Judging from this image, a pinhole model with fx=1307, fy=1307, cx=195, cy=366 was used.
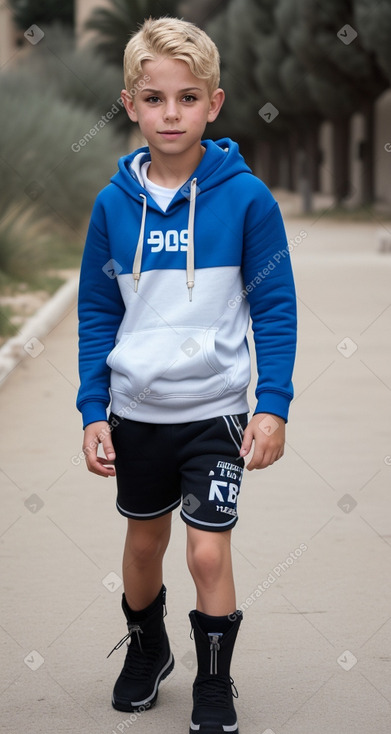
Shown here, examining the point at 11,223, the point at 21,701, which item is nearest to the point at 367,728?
the point at 21,701

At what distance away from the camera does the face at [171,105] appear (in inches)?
126

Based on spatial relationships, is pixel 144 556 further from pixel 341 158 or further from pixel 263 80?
pixel 341 158

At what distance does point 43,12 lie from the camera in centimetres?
7288

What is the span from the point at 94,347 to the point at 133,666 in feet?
2.86

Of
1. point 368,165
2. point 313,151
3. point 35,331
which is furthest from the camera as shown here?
point 313,151

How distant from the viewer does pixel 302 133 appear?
44.5 metres

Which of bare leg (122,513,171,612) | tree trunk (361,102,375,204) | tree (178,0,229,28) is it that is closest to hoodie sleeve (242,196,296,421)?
bare leg (122,513,171,612)

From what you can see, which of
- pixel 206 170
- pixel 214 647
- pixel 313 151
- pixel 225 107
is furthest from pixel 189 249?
pixel 225 107

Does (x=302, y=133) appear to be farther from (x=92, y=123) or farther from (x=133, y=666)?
(x=133, y=666)

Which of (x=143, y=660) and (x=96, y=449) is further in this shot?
(x=143, y=660)

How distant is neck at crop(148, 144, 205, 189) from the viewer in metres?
3.32

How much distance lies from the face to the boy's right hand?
0.72m

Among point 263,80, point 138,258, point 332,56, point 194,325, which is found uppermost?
point 263,80

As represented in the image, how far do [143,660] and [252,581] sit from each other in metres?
1.06
